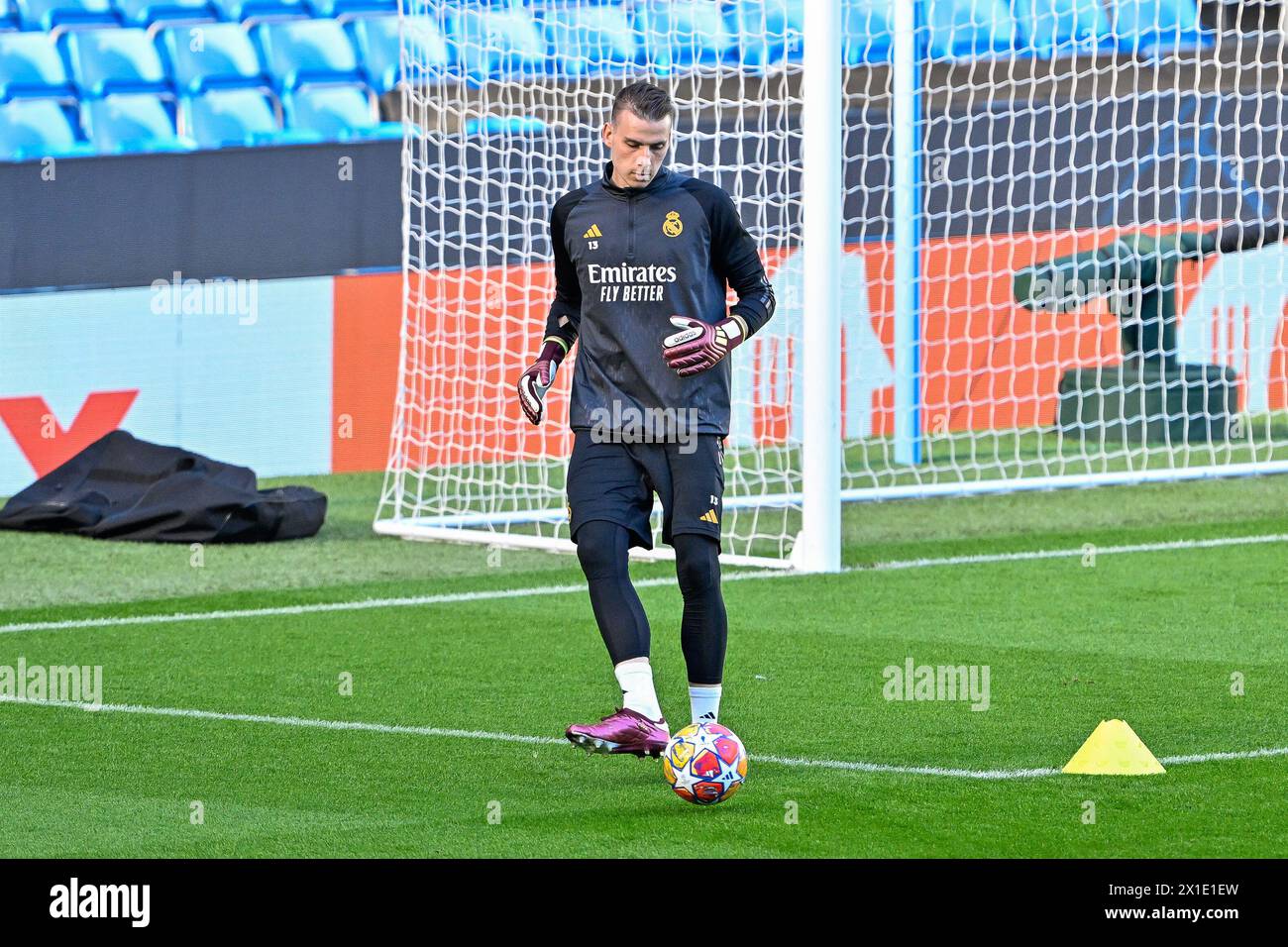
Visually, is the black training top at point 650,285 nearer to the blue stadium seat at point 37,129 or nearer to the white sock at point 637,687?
the white sock at point 637,687

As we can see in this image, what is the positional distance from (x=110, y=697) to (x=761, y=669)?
197 cm

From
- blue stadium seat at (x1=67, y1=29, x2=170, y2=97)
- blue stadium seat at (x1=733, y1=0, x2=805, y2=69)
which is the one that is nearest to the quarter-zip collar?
blue stadium seat at (x1=733, y1=0, x2=805, y2=69)

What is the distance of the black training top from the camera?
526 centimetres

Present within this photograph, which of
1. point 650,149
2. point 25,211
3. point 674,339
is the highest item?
point 25,211

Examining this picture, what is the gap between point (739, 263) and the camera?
538cm

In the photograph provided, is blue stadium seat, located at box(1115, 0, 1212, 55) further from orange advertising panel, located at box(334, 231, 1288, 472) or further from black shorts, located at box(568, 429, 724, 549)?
black shorts, located at box(568, 429, 724, 549)

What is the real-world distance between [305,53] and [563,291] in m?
9.81

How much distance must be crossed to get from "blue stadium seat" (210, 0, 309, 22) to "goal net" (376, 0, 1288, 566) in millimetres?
1746

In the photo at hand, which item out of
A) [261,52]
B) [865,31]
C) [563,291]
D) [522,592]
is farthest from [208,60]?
[563,291]

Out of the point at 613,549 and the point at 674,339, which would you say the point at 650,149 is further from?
the point at 613,549

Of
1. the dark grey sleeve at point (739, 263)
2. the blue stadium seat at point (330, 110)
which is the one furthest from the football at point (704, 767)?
the blue stadium seat at point (330, 110)

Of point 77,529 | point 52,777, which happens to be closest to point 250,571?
point 77,529

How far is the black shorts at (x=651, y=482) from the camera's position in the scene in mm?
5238
